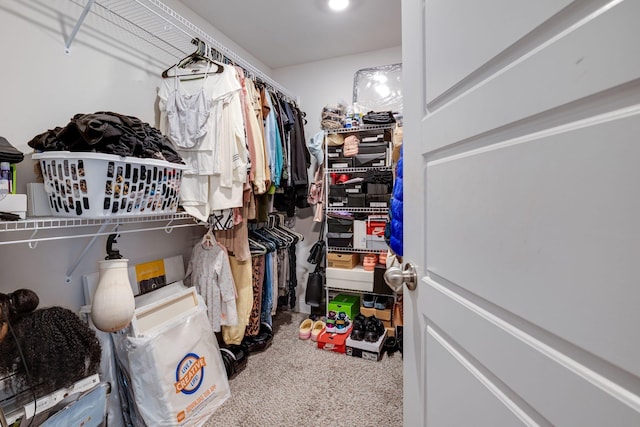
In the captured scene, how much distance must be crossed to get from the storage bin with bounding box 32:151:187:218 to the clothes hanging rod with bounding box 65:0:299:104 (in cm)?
70

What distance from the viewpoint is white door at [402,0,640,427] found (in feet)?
0.99

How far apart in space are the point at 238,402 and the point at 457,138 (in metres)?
1.78

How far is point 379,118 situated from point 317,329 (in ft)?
5.94

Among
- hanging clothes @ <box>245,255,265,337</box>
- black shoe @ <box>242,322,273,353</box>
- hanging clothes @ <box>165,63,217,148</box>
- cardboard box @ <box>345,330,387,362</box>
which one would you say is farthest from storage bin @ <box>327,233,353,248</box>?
hanging clothes @ <box>165,63,217,148</box>

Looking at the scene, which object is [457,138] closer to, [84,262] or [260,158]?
[260,158]

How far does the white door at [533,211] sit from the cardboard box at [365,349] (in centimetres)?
148

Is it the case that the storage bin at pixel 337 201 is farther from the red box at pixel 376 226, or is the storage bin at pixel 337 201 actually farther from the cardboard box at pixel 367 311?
the cardboard box at pixel 367 311

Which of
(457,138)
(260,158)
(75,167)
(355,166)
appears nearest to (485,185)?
(457,138)

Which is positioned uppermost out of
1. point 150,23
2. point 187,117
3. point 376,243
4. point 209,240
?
point 150,23

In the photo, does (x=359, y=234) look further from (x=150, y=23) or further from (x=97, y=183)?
(x=150, y=23)

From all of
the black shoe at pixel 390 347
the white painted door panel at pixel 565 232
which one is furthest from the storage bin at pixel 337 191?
the white painted door panel at pixel 565 232

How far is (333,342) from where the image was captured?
2.21 m

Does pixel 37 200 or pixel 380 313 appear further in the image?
pixel 380 313

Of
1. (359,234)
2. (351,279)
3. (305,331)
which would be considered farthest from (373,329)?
(359,234)
